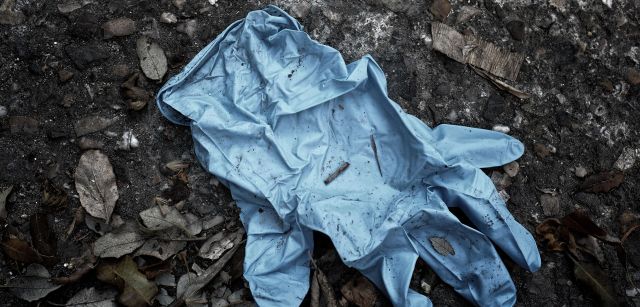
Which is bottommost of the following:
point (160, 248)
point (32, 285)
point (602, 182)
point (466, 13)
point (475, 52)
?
point (32, 285)

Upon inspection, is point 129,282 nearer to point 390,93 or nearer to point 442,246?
point 442,246

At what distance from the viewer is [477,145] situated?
199 centimetres

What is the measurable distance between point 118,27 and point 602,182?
1956 millimetres

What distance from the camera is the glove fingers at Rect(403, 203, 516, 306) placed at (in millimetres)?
1823

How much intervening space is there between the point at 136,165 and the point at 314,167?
25.0 inches

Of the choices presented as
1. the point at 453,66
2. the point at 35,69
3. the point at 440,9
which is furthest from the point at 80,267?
the point at 440,9

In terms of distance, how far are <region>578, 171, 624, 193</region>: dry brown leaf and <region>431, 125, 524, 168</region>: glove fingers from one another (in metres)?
0.30

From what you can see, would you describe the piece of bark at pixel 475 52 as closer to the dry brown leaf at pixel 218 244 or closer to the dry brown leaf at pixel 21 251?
the dry brown leaf at pixel 218 244

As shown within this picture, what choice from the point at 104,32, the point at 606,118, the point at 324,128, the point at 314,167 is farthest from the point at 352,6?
the point at 606,118

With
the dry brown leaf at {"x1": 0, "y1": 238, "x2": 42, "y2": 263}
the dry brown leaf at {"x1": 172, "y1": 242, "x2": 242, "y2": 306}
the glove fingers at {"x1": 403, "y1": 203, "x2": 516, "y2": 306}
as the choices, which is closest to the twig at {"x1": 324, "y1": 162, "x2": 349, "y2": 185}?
the glove fingers at {"x1": 403, "y1": 203, "x2": 516, "y2": 306}

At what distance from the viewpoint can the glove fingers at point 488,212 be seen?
1854 mm

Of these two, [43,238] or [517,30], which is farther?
[517,30]

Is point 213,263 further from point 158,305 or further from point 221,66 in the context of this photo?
point 221,66

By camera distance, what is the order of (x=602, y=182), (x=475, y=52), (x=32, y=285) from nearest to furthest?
(x=32, y=285)
(x=602, y=182)
(x=475, y=52)
